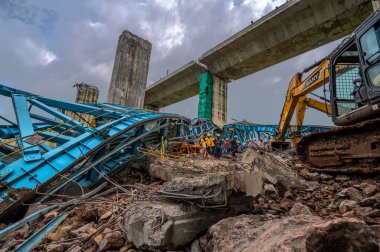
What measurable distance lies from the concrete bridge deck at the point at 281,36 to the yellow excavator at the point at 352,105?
6.30 m

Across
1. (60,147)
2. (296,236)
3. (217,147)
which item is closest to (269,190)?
(296,236)

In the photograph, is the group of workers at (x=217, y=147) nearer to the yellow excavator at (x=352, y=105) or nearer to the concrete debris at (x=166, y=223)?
the yellow excavator at (x=352, y=105)

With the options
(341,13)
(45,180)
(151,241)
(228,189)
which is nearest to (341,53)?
(228,189)

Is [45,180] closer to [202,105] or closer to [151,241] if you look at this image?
[151,241]

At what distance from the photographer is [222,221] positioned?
6.43 ft

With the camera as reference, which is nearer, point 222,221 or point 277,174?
point 222,221

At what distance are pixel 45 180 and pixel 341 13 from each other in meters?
12.8

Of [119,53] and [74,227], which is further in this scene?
[119,53]

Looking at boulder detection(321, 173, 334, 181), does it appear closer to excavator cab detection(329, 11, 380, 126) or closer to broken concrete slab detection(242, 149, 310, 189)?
broken concrete slab detection(242, 149, 310, 189)

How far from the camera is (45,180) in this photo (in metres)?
4.12

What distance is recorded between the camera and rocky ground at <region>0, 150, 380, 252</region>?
1.13 metres

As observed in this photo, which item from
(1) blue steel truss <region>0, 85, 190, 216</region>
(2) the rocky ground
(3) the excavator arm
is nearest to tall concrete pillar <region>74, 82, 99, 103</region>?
(1) blue steel truss <region>0, 85, 190, 216</region>

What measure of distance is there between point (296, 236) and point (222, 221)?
33.3 inches

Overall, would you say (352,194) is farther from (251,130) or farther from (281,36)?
(251,130)
